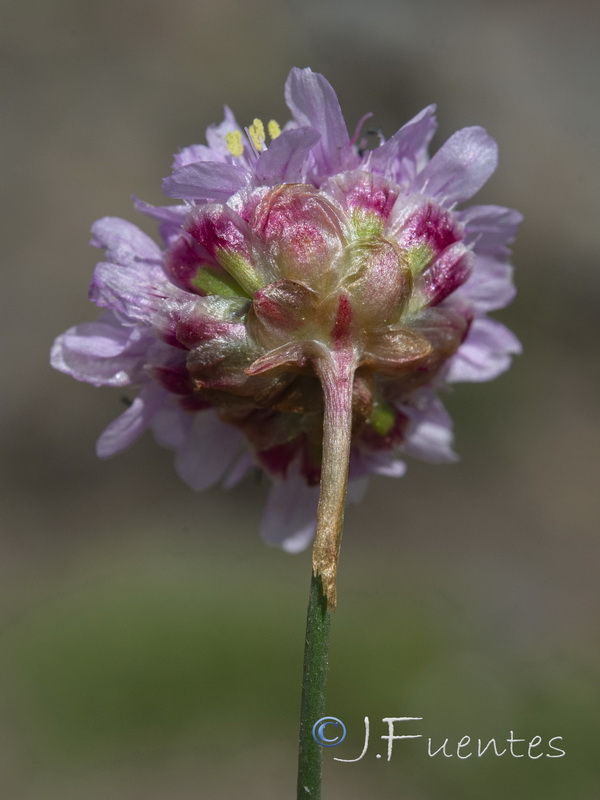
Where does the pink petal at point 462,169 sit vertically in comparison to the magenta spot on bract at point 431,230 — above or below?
above

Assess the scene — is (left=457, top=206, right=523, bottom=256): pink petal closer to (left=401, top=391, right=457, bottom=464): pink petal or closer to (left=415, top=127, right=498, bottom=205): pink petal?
(left=415, top=127, right=498, bottom=205): pink petal

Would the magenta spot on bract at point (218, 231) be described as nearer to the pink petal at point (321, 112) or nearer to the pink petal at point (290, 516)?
the pink petal at point (321, 112)

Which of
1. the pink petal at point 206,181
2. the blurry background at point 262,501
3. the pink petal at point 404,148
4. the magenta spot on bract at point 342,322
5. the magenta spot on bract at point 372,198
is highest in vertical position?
the pink petal at point 404,148

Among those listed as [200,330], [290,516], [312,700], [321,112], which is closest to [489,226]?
[321,112]

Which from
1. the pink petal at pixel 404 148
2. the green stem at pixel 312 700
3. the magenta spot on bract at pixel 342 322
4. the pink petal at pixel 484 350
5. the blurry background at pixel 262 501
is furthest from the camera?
the blurry background at pixel 262 501

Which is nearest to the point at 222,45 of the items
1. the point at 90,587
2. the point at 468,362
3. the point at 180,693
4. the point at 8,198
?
the point at 8,198

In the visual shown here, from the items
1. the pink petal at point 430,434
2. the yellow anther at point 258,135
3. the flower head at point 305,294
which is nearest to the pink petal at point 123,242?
the flower head at point 305,294

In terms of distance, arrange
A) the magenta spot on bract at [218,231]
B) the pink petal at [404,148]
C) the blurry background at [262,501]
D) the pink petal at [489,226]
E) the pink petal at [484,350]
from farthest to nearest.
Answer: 1. the blurry background at [262,501]
2. the pink petal at [484,350]
3. the pink petal at [489,226]
4. the pink petal at [404,148]
5. the magenta spot on bract at [218,231]

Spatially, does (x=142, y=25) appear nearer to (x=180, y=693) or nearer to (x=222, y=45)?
(x=222, y=45)

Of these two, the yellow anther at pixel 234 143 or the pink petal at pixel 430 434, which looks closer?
the yellow anther at pixel 234 143
